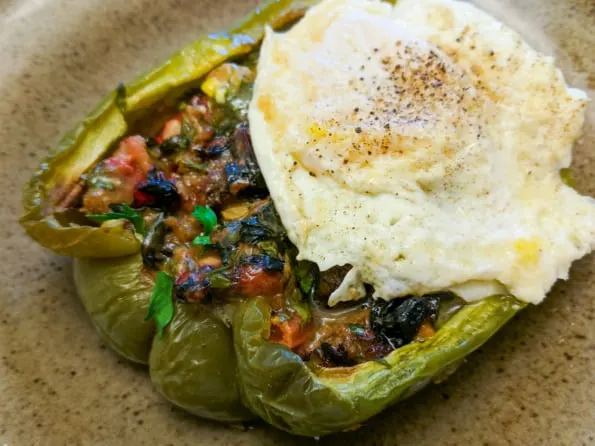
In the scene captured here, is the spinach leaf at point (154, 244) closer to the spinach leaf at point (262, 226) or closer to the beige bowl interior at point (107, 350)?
the spinach leaf at point (262, 226)

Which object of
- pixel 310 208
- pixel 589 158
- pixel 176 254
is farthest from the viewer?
pixel 589 158

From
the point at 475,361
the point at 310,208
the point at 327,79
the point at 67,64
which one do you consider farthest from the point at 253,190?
the point at 67,64

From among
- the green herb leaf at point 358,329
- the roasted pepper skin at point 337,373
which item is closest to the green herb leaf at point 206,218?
the roasted pepper skin at point 337,373

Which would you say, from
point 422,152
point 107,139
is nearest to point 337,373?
point 422,152

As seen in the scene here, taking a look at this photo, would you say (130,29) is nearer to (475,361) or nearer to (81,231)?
(81,231)

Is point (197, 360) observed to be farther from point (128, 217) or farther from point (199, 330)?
point (128, 217)

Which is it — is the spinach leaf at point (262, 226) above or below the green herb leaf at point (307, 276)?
above

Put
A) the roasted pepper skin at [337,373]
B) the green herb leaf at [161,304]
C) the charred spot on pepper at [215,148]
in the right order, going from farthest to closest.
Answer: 1. the charred spot on pepper at [215,148]
2. the green herb leaf at [161,304]
3. the roasted pepper skin at [337,373]
